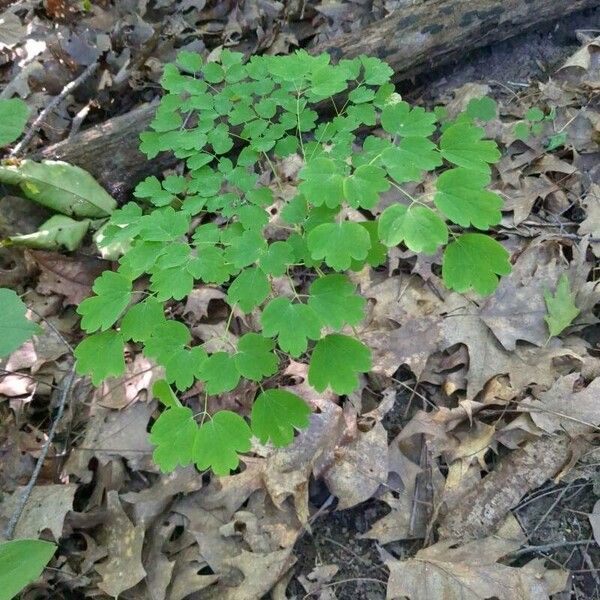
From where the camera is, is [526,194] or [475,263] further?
[526,194]

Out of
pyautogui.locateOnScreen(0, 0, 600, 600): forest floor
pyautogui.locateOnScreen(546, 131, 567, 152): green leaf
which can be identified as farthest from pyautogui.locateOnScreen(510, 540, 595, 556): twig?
pyautogui.locateOnScreen(546, 131, 567, 152): green leaf

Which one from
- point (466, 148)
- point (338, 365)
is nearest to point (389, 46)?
point (466, 148)

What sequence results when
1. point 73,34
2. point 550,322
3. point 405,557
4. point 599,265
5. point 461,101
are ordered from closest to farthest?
point 405,557 < point 550,322 < point 599,265 < point 461,101 < point 73,34

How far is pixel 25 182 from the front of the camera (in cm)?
268

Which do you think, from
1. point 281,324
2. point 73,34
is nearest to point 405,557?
point 281,324

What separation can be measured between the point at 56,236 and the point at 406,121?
180 cm

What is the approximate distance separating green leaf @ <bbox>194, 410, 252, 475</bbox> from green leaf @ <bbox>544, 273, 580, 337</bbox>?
1.27 metres

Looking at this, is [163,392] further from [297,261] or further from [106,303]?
[297,261]

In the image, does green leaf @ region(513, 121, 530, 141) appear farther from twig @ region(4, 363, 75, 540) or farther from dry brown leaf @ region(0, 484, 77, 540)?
dry brown leaf @ region(0, 484, 77, 540)

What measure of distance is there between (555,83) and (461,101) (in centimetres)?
51

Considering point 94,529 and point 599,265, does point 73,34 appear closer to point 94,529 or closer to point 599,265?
point 94,529

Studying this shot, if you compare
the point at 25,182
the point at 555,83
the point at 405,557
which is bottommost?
the point at 405,557

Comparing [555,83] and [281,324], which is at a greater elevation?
[281,324]

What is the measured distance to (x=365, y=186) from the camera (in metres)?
1.48
